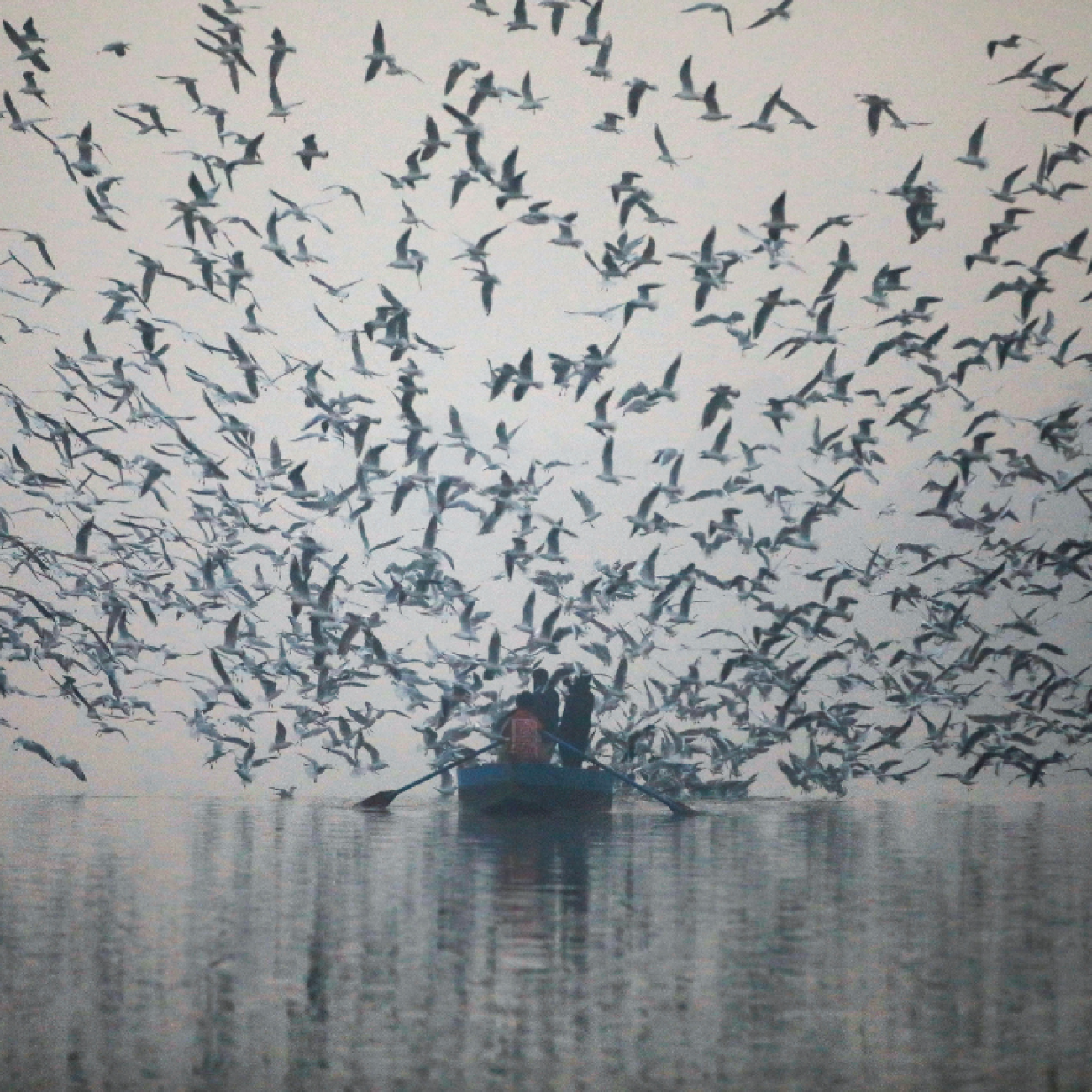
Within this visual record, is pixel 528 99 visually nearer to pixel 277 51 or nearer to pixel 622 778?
pixel 277 51

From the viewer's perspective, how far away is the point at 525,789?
2552 inches

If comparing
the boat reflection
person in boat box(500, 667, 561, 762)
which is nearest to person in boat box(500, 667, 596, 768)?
person in boat box(500, 667, 561, 762)

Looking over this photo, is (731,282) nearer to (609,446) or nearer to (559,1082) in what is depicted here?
(609,446)

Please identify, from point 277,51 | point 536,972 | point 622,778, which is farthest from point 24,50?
point 622,778

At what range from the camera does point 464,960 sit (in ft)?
83.4

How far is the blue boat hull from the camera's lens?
64562 millimetres

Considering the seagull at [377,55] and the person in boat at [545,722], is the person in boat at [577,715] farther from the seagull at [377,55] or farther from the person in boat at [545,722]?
the seagull at [377,55]

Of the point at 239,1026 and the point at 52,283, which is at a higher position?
the point at 52,283

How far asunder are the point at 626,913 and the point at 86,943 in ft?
30.1

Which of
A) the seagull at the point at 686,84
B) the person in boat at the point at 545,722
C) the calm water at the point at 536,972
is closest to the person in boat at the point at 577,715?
the person in boat at the point at 545,722

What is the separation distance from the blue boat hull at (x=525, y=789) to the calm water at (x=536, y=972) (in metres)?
16.5

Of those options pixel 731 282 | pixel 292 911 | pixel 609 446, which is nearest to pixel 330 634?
pixel 609 446

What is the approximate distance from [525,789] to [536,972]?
40466 millimetres

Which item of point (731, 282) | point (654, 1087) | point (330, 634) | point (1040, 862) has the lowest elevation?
point (654, 1087)
